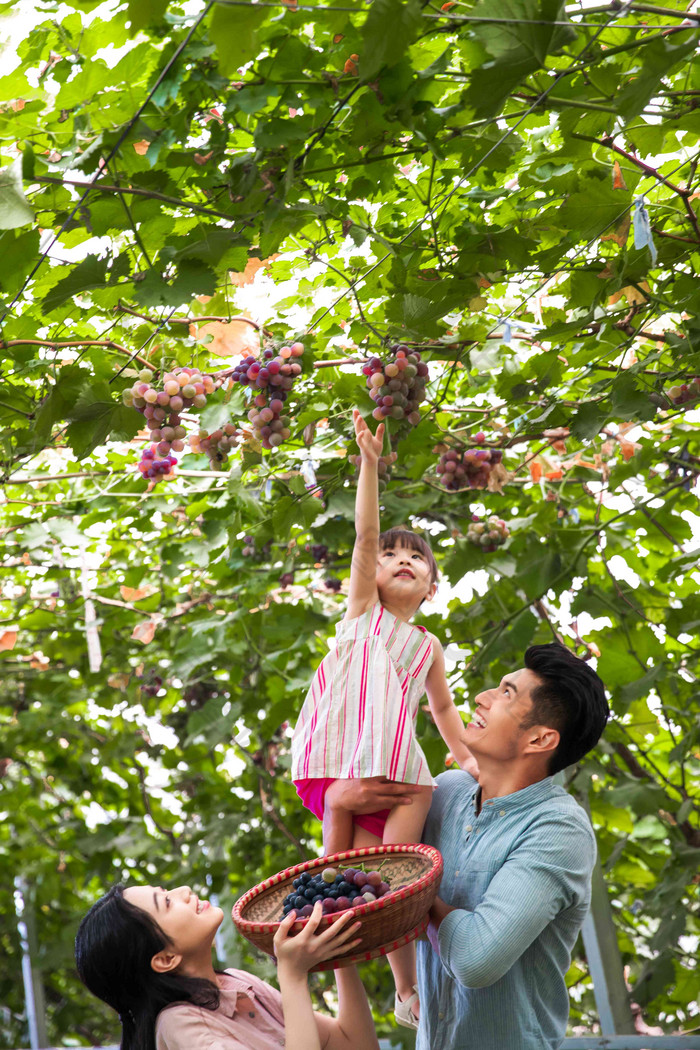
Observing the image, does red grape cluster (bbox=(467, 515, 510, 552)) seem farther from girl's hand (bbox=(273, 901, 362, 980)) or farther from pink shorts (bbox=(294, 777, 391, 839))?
girl's hand (bbox=(273, 901, 362, 980))

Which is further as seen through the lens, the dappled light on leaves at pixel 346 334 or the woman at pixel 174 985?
the woman at pixel 174 985

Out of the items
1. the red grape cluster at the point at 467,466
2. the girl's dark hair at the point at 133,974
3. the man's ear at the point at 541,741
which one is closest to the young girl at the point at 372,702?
the man's ear at the point at 541,741

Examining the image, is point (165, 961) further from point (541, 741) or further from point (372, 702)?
point (541, 741)

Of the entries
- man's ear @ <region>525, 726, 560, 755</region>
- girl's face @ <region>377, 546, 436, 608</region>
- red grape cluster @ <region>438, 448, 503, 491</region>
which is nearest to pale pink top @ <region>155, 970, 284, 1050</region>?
man's ear @ <region>525, 726, 560, 755</region>

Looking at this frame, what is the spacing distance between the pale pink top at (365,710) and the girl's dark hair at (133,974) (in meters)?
0.38

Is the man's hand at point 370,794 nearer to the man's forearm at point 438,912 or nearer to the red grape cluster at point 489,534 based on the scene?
the man's forearm at point 438,912

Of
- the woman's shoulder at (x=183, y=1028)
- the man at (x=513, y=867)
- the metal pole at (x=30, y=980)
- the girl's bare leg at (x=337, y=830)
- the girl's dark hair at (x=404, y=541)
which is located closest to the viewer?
the man at (x=513, y=867)

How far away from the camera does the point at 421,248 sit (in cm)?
193

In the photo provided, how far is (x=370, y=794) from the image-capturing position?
1849 millimetres

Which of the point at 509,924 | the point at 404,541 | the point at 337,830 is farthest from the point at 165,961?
the point at 404,541

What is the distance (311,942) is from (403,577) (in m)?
0.82

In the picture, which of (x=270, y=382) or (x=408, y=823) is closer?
(x=408, y=823)

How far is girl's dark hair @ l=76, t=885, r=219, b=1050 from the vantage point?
1794 millimetres

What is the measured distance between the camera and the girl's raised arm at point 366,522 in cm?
191
